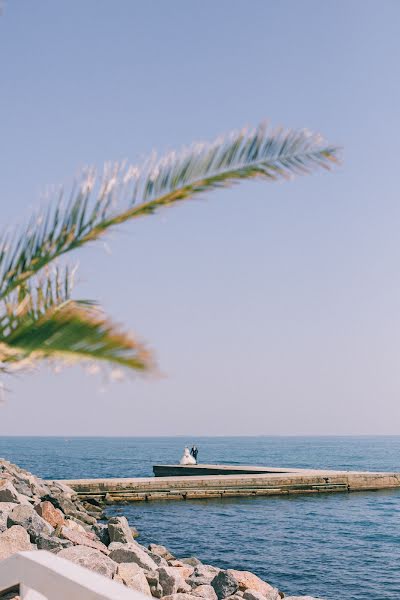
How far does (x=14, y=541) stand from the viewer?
28.3 ft

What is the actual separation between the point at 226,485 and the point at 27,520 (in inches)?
831

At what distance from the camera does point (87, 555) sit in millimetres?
7586

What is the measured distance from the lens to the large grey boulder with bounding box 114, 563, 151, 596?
8.56 meters

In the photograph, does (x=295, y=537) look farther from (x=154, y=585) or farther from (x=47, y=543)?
(x=47, y=543)

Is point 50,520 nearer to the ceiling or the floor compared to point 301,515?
nearer to the ceiling

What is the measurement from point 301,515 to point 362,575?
933 centimetres

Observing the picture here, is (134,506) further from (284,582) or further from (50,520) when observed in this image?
(50,520)

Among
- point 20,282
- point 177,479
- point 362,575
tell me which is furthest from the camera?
point 177,479

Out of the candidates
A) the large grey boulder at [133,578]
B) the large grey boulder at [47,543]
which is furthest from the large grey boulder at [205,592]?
the large grey boulder at [47,543]

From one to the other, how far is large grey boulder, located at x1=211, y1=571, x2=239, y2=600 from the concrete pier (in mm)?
17050

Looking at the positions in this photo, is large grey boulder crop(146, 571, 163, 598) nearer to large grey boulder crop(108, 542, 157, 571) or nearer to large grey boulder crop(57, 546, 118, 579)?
large grey boulder crop(108, 542, 157, 571)

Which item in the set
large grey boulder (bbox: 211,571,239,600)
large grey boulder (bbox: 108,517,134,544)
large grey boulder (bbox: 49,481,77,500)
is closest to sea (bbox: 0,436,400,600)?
large grey boulder (bbox: 49,481,77,500)

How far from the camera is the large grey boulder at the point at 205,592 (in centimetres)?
1045

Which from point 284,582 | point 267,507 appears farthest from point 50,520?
point 267,507
